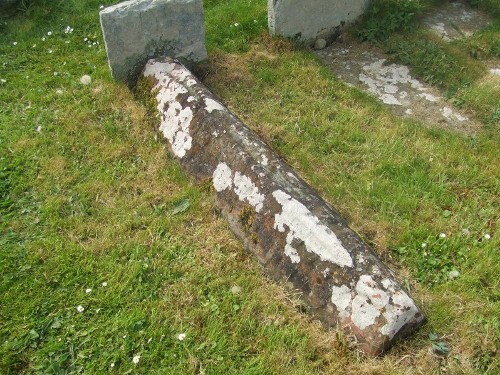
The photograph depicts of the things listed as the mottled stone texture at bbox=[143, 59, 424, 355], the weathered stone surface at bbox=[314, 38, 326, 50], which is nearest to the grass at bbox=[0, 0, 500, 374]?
the mottled stone texture at bbox=[143, 59, 424, 355]

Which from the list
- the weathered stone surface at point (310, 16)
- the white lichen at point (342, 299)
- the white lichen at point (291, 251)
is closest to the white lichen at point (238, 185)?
the white lichen at point (291, 251)

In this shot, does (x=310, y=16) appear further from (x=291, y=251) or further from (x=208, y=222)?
(x=291, y=251)

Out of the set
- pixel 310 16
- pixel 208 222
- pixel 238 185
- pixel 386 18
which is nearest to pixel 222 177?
pixel 238 185

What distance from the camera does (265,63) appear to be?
18.5 feet

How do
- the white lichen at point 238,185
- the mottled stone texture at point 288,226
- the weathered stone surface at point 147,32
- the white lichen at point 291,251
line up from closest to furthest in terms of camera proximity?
the mottled stone texture at point 288,226 → the white lichen at point 291,251 → the white lichen at point 238,185 → the weathered stone surface at point 147,32

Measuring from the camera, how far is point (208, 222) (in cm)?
382

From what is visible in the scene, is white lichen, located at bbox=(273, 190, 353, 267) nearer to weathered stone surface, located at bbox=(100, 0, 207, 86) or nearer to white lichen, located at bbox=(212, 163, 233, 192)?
white lichen, located at bbox=(212, 163, 233, 192)

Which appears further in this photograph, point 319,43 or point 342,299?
point 319,43

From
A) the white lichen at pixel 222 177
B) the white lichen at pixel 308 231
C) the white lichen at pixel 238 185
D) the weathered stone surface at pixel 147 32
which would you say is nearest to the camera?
the white lichen at pixel 308 231

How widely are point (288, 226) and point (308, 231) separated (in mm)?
155

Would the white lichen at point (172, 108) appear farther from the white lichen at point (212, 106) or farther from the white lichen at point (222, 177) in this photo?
the white lichen at point (222, 177)

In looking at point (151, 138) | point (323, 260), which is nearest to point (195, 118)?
point (151, 138)

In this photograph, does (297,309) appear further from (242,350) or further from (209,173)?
(209,173)

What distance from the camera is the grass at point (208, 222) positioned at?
119 inches
